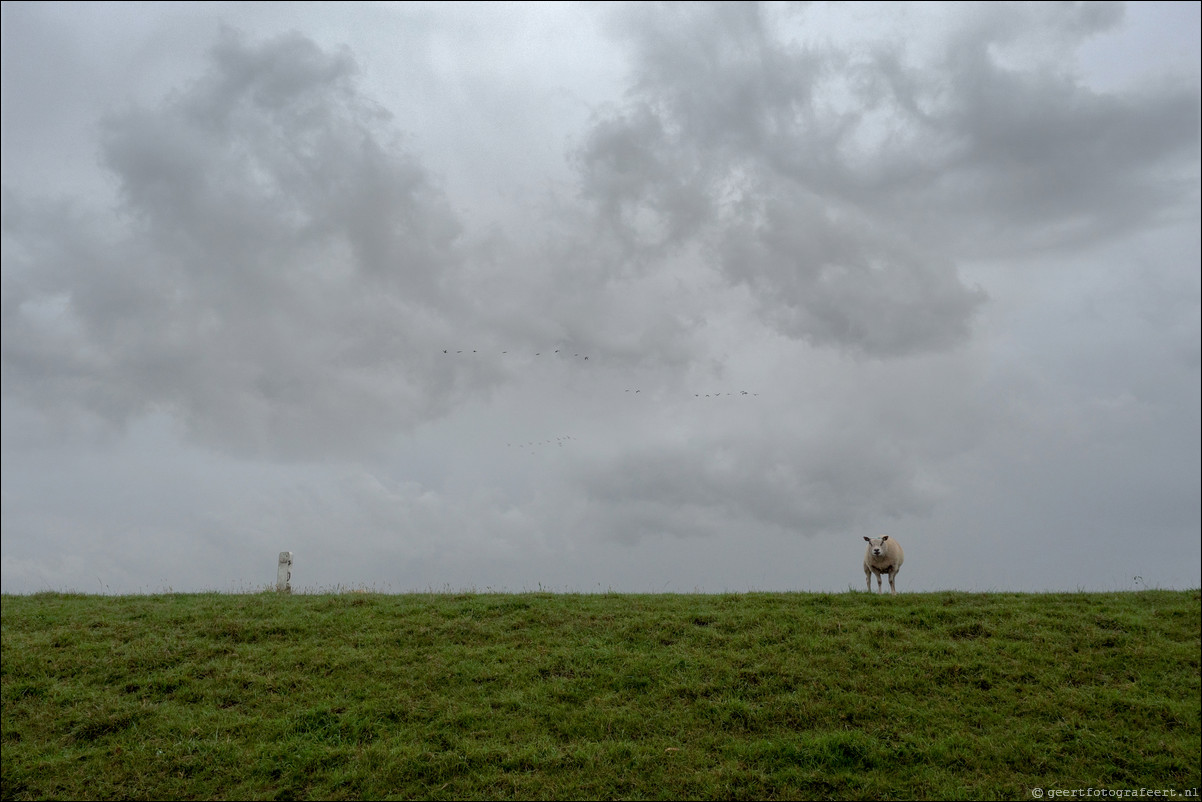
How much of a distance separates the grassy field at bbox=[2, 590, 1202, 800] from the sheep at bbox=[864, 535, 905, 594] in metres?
3.69

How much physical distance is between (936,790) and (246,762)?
39.9 feet

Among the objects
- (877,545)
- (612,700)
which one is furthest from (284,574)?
(877,545)

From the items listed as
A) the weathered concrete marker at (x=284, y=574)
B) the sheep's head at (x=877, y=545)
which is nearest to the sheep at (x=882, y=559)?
the sheep's head at (x=877, y=545)

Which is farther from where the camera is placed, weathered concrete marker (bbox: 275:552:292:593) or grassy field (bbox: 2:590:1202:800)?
weathered concrete marker (bbox: 275:552:292:593)

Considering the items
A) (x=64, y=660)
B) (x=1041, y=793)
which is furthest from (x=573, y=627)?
(x=64, y=660)

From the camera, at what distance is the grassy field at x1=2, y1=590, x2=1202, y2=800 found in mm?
13328

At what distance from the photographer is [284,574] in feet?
83.8

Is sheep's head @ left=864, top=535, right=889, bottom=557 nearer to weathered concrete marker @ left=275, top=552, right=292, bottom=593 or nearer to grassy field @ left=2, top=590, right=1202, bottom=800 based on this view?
grassy field @ left=2, top=590, right=1202, bottom=800

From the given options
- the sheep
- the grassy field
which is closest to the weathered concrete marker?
the grassy field

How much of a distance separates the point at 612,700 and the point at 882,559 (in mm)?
13030

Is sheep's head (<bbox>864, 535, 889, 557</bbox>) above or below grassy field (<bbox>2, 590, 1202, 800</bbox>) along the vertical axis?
above

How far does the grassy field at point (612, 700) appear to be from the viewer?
13328 millimetres

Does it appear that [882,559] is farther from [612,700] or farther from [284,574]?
[284,574]

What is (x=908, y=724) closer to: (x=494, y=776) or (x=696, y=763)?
(x=696, y=763)
